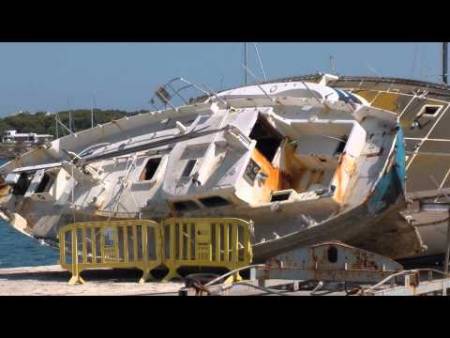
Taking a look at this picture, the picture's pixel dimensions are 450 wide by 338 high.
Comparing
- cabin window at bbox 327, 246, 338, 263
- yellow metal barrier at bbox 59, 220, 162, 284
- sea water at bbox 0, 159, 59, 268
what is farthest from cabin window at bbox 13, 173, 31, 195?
cabin window at bbox 327, 246, 338, 263

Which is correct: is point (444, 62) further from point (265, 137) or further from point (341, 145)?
point (341, 145)

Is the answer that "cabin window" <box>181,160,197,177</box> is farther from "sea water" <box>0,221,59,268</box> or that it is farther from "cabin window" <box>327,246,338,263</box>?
"sea water" <box>0,221,59,268</box>

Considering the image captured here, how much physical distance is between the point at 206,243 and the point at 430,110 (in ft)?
18.4

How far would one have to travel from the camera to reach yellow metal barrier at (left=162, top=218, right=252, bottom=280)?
15.4m

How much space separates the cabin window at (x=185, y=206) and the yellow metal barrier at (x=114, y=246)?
0.54 metres

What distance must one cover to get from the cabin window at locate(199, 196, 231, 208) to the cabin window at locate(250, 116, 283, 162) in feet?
4.87

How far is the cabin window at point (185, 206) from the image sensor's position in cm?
1628

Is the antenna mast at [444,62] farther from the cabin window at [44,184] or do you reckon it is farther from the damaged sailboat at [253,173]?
the cabin window at [44,184]

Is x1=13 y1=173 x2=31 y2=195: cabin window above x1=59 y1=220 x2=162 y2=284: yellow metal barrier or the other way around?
above

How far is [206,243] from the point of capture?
1572cm

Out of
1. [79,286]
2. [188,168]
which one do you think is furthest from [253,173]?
[79,286]
